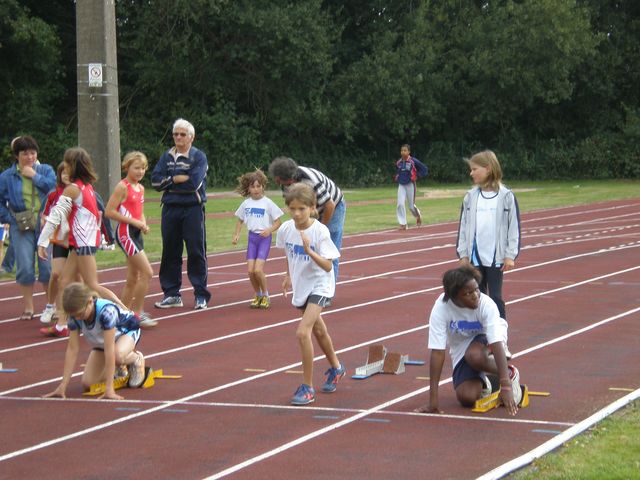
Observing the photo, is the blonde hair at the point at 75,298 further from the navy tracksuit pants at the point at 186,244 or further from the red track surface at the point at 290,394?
the navy tracksuit pants at the point at 186,244

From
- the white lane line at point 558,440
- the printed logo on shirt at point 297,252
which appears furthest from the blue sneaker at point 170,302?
the white lane line at point 558,440

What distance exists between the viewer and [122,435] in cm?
731

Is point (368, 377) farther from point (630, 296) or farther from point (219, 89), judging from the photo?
point (219, 89)

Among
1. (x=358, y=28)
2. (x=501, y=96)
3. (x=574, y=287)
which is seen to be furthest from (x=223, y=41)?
(x=574, y=287)

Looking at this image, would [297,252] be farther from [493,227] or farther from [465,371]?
[493,227]

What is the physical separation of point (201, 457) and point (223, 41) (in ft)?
134

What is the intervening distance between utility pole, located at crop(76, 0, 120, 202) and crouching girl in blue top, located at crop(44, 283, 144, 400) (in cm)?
1111

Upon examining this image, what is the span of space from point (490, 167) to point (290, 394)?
2.56 meters

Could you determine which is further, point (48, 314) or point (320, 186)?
point (48, 314)

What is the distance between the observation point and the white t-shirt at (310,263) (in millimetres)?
8352

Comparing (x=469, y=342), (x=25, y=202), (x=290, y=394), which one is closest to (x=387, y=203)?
(x=25, y=202)

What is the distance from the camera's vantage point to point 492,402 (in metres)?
7.82

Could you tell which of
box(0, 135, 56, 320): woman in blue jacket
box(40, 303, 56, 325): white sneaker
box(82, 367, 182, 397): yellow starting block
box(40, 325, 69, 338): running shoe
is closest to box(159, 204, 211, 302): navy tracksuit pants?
box(0, 135, 56, 320): woman in blue jacket

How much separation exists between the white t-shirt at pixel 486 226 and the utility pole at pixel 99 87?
11.1 m
